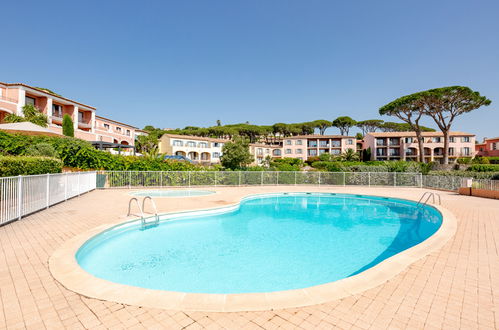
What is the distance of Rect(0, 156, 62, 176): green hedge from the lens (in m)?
8.27

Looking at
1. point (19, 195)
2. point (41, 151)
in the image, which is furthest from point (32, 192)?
point (41, 151)

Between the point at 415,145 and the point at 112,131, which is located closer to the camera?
the point at 112,131

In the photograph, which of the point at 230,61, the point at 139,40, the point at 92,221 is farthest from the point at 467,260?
the point at 230,61

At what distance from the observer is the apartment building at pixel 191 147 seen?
5053cm

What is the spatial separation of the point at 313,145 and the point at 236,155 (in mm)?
39190

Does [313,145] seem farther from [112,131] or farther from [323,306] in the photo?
[323,306]

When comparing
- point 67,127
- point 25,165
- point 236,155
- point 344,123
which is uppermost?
point 344,123

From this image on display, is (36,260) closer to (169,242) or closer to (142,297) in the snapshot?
(142,297)

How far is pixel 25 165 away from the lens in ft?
30.8

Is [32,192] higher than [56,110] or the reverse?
the reverse

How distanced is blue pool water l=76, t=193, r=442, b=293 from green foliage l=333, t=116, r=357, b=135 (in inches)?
2670

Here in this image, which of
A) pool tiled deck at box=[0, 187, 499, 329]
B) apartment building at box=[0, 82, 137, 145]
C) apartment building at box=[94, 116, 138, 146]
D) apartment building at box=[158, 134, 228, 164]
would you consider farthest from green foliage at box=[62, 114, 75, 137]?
pool tiled deck at box=[0, 187, 499, 329]

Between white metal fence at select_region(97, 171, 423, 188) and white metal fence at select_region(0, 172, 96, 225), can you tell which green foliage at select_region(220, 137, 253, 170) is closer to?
white metal fence at select_region(97, 171, 423, 188)

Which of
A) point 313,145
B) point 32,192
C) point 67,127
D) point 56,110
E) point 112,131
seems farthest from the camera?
point 313,145
